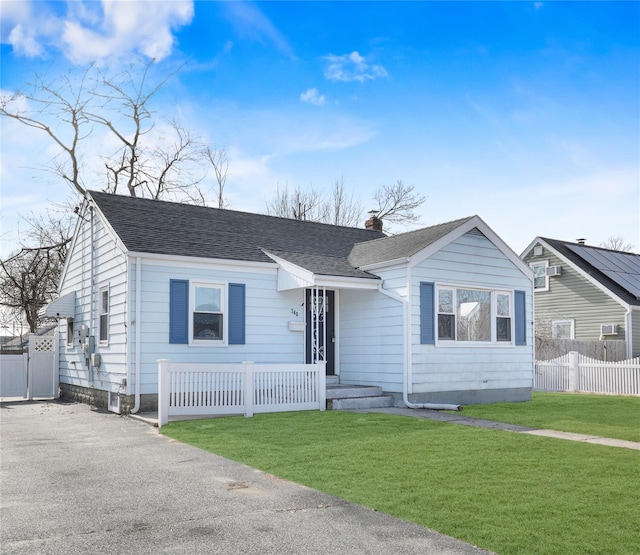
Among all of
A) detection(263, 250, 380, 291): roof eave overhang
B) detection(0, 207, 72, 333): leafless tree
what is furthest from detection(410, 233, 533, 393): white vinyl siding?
detection(0, 207, 72, 333): leafless tree

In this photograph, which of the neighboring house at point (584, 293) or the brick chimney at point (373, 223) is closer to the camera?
the brick chimney at point (373, 223)

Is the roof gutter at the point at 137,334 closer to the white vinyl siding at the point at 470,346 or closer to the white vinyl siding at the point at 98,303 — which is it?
the white vinyl siding at the point at 98,303

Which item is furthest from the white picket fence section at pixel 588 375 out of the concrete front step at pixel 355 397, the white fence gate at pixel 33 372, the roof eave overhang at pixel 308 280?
the white fence gate at pixel 33 372

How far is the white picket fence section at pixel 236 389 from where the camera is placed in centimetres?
1156

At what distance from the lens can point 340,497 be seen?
19.9 feet

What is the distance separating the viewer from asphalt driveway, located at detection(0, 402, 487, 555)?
4.69 metres

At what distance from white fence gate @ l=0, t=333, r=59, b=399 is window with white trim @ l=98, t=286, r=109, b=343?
430 cm

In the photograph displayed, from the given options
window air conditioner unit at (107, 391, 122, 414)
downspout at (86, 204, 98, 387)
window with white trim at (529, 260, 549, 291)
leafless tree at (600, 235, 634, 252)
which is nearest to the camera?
window air conditioner unit at (107, 391, 122, 414)

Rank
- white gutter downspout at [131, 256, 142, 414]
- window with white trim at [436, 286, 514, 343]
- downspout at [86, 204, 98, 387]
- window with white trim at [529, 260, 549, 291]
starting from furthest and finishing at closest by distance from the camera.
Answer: window with white trim at [529, 260, 549, 291], downspout at [86, 204, 98, 387], window with white trim at [436, 286, 514, 343], white gutter downspout at [131, 256, 142, 414]

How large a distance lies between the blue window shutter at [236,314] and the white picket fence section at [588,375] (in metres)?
12.1

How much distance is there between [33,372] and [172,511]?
14551mm

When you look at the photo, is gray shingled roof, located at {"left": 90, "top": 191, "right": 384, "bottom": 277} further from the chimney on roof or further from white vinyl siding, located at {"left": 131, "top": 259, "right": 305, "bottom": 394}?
the chimney on roof

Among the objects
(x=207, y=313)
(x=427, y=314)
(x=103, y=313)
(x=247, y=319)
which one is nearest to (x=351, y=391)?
(x=427, y=314)

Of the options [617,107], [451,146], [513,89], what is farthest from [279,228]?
[617,107]
